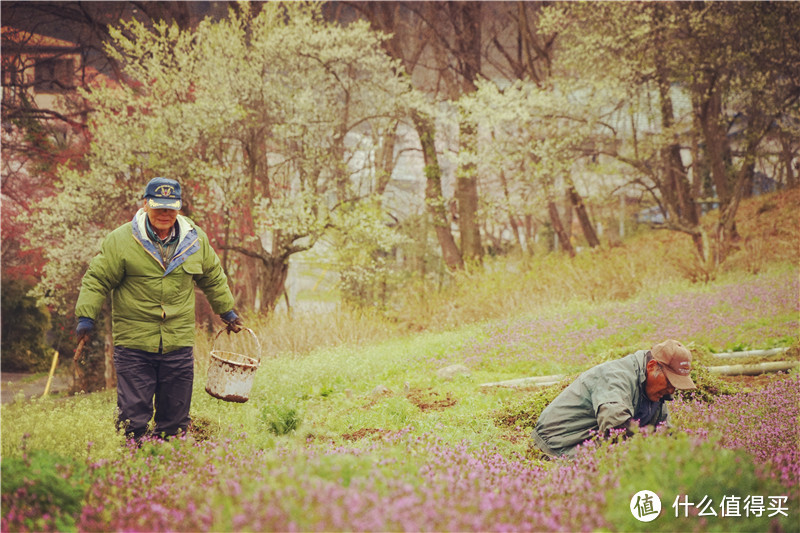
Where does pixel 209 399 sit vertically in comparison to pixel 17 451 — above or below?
below

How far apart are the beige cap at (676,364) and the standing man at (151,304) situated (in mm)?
3451

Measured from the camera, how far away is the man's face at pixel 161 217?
4.33 m

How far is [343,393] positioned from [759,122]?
11850 mm

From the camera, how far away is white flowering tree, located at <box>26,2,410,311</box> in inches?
447

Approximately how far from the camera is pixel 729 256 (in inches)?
543

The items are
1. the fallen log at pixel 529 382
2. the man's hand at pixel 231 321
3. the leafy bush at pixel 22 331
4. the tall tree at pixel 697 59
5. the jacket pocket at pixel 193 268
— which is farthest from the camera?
the leafy bush at pixel 22 331

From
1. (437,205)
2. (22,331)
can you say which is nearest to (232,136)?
(437,205)

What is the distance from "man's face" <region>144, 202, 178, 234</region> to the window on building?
488 inches

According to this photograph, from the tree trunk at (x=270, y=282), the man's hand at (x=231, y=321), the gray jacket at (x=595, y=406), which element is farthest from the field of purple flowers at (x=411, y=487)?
the tree trunk at (x=270, y=282)

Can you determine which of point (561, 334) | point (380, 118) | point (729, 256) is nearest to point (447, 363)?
point (561, 334)

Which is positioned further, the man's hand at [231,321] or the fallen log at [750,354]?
the fallen log at [750,354]

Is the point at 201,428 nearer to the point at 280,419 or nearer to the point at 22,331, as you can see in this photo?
the point at 280,419

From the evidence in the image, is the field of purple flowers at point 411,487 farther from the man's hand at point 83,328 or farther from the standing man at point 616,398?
the man's hand at point 83,328

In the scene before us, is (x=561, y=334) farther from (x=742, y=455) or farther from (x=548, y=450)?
(x=742, y=455)
